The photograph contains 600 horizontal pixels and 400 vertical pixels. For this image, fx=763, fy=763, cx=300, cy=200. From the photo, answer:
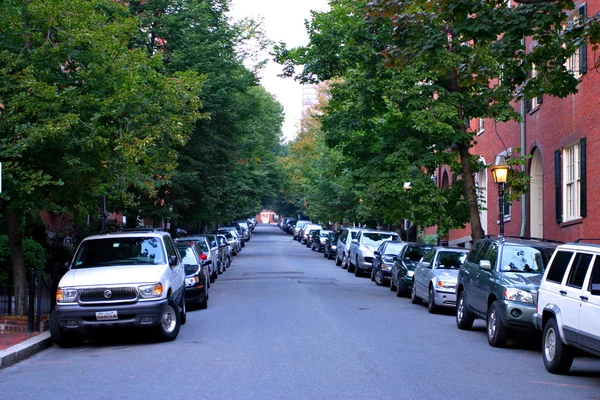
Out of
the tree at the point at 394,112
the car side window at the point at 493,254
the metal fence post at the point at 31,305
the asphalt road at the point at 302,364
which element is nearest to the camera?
the asphalt road at the point at 302,364

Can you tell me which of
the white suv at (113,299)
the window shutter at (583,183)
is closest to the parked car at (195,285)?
the white suv at (113,299)

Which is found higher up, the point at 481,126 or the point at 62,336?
the point at 481,126

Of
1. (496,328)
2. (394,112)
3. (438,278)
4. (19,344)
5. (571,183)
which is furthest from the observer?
(571,183)

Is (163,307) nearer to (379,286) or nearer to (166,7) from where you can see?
(379,286)

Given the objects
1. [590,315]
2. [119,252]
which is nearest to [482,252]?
[590,315]

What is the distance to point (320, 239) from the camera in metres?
51.2

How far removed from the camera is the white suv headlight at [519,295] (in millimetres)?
12305

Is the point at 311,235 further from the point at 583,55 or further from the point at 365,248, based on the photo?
the point at 583,55

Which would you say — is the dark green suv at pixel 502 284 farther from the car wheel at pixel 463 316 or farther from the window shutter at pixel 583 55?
the window shutter at pixel 583 55

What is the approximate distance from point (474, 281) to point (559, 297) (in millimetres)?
4113

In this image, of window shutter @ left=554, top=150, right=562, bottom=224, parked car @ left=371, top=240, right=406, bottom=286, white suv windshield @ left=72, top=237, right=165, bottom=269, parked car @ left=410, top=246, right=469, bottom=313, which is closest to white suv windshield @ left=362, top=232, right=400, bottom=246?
parked car @ left=371, top=240, right=406, bottom=286

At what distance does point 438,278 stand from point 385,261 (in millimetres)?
8556

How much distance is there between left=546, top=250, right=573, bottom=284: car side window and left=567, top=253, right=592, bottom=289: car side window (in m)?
0.23

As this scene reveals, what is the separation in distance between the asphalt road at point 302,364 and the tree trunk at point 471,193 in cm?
558
